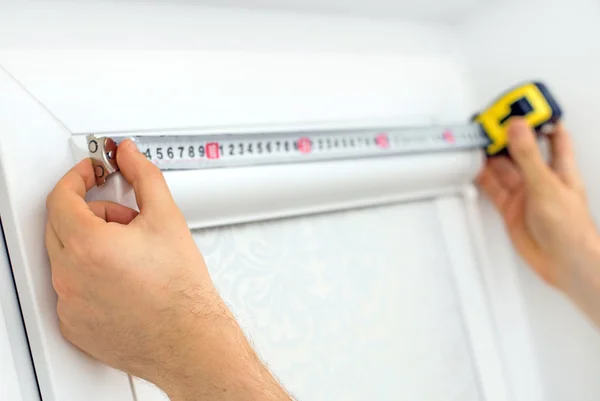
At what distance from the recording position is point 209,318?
0.54 meters

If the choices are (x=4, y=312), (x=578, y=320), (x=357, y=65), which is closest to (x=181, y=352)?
(x=4, y=312)

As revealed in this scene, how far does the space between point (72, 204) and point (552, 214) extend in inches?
27.6

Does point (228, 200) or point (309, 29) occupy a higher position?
point (309, 29)

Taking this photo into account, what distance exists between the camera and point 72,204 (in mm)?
529

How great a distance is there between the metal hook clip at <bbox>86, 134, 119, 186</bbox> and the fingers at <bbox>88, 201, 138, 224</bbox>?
0.03 m

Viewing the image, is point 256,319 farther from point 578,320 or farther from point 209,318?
point 578,320

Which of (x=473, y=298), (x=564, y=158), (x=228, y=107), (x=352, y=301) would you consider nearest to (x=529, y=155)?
(x=564, y=158)

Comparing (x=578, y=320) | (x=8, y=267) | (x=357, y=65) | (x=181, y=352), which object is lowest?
(x=578, y=320)

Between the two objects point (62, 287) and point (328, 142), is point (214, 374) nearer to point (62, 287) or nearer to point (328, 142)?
point (62, 287)

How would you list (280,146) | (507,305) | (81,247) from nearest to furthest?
(81,247), (280,146), (507,305)

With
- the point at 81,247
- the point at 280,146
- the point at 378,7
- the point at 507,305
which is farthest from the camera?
the point at 507,305

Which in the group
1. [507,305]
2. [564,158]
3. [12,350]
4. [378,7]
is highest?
[378,7]

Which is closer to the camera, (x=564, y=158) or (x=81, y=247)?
(x=81, y=247)

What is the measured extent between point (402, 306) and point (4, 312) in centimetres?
53
